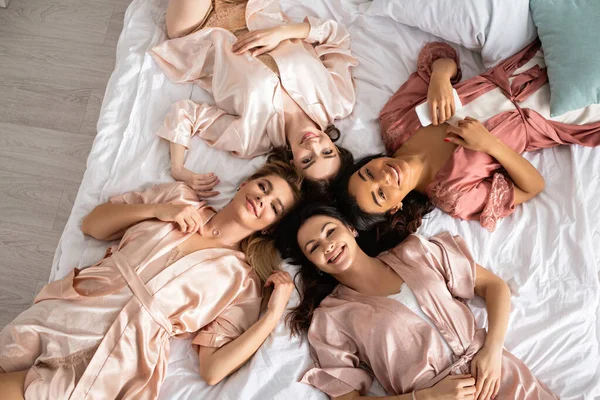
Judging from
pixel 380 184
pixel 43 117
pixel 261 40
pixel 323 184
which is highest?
pixel 261 40

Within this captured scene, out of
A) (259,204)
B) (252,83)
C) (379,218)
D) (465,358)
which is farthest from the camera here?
(252,83)

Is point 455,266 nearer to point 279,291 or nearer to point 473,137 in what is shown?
point 473,137

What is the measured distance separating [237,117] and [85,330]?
2.91 ft

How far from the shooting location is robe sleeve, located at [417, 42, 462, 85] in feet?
7.03

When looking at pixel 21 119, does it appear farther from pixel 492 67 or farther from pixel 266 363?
pixel 492 67

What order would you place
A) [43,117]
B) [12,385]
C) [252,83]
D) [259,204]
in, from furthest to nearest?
[43,117]
[252,83]
[259,204]
[12,385]

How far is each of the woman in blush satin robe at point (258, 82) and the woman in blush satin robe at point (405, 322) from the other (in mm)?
307

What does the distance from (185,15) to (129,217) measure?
0.83 metres

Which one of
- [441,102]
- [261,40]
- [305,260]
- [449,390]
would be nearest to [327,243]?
[305,260]

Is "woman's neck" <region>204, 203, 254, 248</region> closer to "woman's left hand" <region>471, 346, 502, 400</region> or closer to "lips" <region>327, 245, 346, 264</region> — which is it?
"lips" <region>327, 245, 346, 264</region>

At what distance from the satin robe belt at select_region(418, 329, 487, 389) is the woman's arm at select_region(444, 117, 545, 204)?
1.66 feet

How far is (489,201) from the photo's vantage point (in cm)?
192

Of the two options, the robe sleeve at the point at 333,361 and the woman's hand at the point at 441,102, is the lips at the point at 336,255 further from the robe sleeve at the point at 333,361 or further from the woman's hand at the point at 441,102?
the woman's hand at the point at 441,102

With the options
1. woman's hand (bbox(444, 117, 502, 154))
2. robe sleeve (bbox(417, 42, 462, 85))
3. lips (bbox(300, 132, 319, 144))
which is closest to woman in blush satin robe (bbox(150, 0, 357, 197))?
lips (bbox(300, 132, 319, 144))
